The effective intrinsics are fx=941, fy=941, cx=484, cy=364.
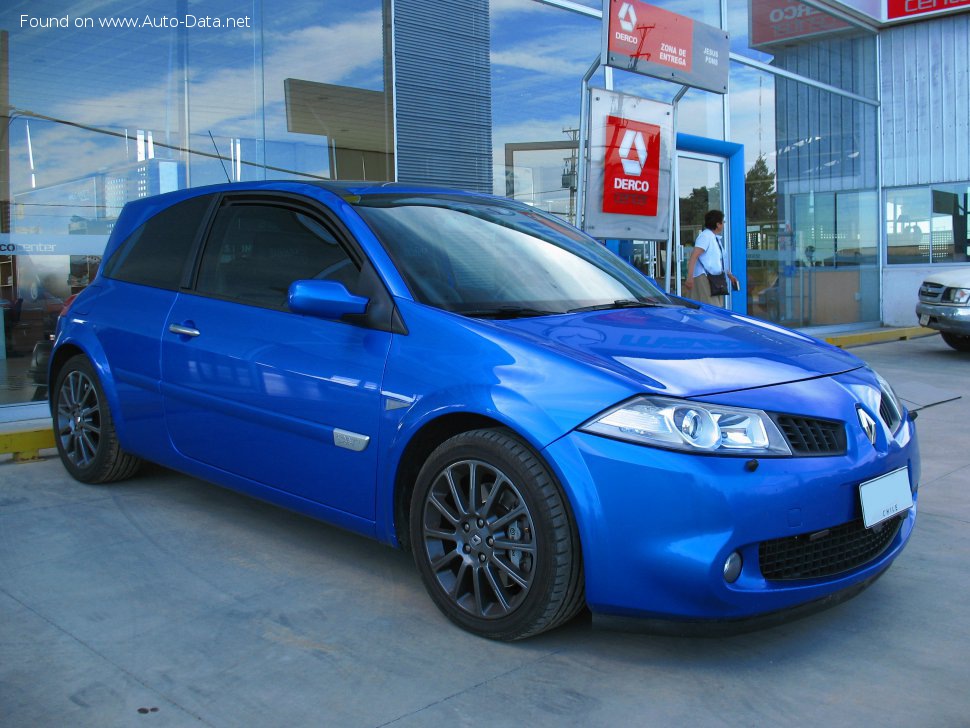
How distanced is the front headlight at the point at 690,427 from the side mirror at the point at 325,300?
98cm

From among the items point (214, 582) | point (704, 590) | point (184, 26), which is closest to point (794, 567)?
point (704, 590)

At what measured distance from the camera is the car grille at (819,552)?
8.72 ft

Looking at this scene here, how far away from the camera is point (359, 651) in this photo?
9.39 ft

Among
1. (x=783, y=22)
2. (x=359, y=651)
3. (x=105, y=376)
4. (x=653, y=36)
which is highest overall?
(x=783, y=22)

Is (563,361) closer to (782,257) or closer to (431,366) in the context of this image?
(431,366)

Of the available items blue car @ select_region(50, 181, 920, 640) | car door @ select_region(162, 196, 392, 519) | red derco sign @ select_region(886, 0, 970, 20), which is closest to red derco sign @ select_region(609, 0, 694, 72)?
blue car @ select_region(50, 181, 920, 640)

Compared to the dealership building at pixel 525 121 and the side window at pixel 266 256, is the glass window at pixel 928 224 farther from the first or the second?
the side window at pixel 266 256

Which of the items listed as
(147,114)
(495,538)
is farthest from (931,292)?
(495,538)

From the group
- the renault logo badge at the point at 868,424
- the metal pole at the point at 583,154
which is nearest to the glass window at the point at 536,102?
the metal pole at the point at 583,154

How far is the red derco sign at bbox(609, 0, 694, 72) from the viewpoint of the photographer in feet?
23.1

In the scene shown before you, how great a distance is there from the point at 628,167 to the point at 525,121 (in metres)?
2.92

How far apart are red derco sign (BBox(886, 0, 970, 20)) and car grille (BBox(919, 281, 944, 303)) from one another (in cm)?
581

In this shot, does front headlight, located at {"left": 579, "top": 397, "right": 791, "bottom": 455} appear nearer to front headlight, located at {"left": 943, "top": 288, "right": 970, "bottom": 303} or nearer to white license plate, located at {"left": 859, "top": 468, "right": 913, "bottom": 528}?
white license plate, located at {"left": 859, "top": 468, "right": 913, "bottom": 528}

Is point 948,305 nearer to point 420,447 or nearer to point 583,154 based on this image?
point 583,154
